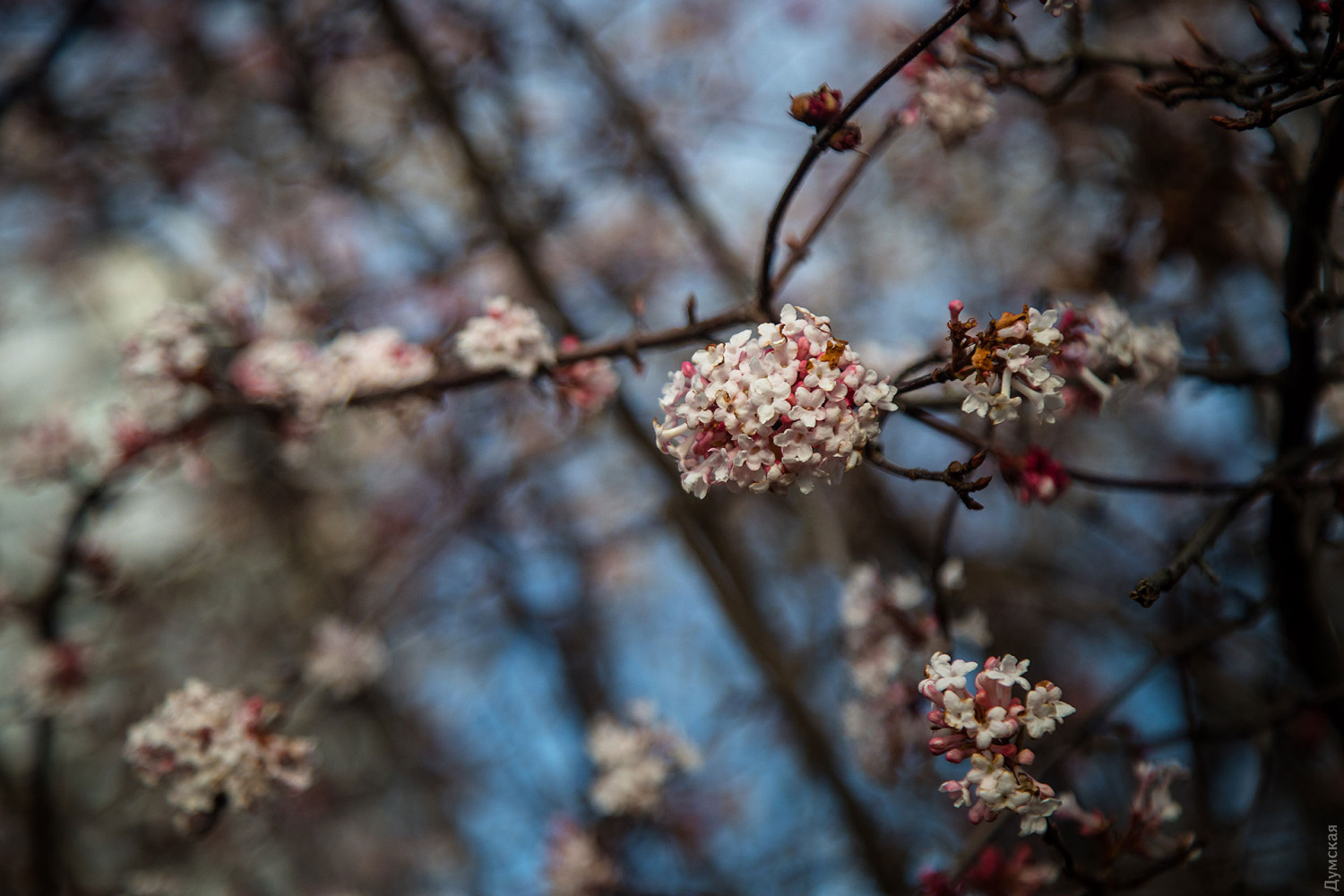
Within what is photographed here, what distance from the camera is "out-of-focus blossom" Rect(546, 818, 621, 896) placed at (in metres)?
3.06

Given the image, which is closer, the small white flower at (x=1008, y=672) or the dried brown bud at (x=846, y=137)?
the small white flower at (x=1008, y=672)

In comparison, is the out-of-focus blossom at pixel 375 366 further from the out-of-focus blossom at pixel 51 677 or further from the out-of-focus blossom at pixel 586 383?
the out-of-focus blossom at pixel 51 677

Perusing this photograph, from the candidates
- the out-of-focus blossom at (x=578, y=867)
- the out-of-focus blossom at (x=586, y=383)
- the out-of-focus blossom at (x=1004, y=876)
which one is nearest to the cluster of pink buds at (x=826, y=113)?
the out-of-focus blossom at (x=586, y=383)

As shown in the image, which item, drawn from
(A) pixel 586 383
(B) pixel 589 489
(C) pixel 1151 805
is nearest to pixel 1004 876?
(C) pixel 1151 805

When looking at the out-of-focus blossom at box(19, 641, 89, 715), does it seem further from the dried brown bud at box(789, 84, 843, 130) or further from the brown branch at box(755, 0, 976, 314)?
the dried brown bud at box(789, 84, 843, 130)

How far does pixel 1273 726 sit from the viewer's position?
2260 millimetres

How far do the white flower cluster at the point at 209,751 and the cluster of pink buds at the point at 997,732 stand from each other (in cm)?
161

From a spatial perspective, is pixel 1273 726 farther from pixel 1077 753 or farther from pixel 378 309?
pixel 378 309

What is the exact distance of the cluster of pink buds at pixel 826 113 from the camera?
69.8 inches

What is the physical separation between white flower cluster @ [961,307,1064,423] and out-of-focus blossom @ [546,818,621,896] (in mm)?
2325

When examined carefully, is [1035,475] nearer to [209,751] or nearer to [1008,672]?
[1008,672]

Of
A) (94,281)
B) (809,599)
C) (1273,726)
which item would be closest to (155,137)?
(94,281)

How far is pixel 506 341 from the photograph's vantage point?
2.15 meters

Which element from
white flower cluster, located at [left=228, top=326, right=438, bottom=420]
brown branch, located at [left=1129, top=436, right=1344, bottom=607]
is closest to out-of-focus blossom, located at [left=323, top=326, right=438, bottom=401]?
white flower cluster, located at [left=228, top=326, right=438, bottom=420]
